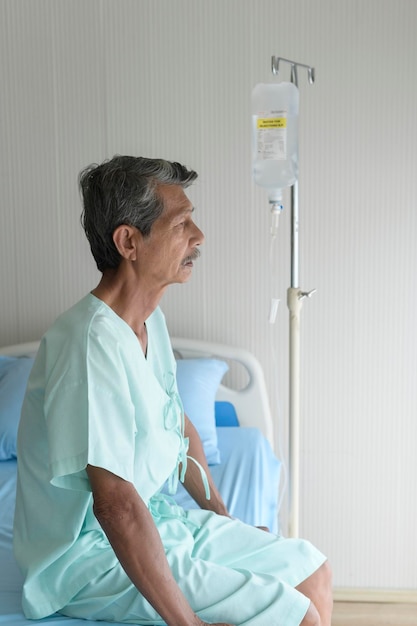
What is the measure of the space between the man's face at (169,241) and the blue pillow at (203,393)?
0.94 metres

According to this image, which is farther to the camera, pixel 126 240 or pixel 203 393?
pixel 203 393

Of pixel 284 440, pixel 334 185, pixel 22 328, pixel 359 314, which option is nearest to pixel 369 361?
pixel 359 314

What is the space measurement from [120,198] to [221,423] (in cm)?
141

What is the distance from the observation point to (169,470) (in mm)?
1520

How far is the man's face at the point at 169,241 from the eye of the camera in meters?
1.48

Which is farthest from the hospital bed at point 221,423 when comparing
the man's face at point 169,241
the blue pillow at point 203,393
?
the man's face at point 169,241

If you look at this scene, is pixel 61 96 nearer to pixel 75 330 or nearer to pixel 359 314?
pixel 359 314

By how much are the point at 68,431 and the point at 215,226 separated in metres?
1.57

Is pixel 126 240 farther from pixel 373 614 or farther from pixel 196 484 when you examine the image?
pixel 373 614

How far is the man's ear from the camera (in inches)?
56.9

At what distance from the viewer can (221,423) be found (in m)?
2.69

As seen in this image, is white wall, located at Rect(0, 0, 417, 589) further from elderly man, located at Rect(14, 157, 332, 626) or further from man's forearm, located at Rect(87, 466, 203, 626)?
man's forearm, located at Rect(87, 466, 203, 626)

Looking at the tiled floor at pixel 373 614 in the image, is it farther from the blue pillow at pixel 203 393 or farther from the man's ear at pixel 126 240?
the man's ear at pixel 126 240

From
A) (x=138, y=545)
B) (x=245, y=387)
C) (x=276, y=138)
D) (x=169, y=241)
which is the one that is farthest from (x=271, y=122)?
(x=138, y=545)
